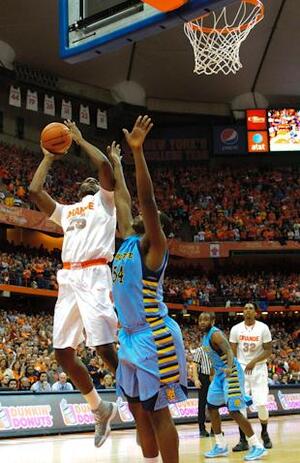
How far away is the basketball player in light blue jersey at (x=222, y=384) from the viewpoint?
844cm

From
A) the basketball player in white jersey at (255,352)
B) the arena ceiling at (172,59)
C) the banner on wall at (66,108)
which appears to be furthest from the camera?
the banner on wall at (66,108)

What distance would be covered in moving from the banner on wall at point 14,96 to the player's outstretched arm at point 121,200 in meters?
24.0

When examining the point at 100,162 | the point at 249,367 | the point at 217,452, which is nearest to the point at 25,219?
the point at 249,367

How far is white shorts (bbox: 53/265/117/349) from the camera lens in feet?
17.8

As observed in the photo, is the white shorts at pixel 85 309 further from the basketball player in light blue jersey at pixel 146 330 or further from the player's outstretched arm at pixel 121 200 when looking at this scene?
the basketball player in light blue jersey at pixel 146 330

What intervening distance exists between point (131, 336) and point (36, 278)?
19.6 m

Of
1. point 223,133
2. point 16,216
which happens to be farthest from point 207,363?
point 223,133

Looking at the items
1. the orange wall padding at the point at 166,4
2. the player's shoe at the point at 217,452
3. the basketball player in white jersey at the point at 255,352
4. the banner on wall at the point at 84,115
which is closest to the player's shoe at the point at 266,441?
the basketball player in white jersey at the point at 255,352

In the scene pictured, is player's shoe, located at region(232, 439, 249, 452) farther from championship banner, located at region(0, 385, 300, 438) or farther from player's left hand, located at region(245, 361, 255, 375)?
championship banner, located at region(0, 385, 300, 438)

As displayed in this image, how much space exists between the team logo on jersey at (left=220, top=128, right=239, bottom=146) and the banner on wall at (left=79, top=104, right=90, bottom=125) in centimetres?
783

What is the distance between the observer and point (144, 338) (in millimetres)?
4441

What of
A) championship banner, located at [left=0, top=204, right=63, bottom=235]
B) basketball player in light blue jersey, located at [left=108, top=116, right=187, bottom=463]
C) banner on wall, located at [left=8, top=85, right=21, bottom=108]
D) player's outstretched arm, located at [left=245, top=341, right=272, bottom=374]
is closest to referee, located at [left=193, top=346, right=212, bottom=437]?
player's outstretched arm, located at [left=245, top=341, right=272, bottom=374]

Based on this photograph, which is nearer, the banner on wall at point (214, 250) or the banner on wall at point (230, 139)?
the banner on wall at point (214, 250)

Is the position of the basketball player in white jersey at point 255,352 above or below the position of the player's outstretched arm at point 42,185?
below
